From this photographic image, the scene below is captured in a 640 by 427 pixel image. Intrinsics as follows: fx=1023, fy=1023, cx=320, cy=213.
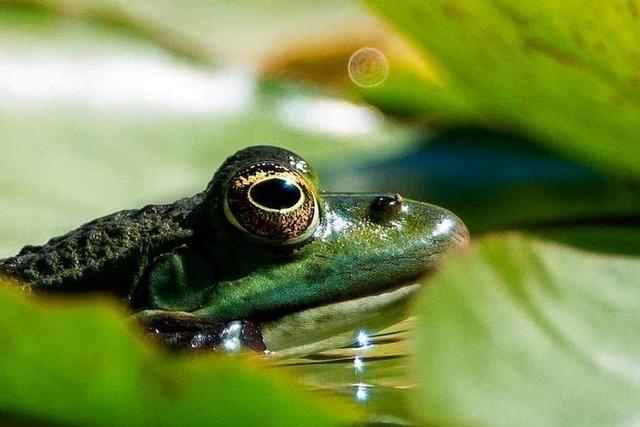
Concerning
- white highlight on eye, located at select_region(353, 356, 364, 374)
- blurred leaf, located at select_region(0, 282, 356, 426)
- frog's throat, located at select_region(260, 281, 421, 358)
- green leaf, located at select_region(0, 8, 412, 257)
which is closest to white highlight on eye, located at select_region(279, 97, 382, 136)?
green leaf, located at select_region(0, 8, 412, 257)

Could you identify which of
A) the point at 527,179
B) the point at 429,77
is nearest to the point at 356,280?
the point at 527,179

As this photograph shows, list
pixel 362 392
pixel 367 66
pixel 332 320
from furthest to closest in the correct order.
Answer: pixel 367 66 → pixel 332 320 → pixel 362 392

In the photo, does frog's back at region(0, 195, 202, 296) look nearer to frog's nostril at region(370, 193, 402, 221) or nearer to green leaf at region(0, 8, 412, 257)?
frog's nostril at region(370, 193, 402, 221)

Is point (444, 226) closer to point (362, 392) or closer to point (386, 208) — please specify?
point (386, 208)

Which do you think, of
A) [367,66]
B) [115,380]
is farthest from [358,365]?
[367,66]

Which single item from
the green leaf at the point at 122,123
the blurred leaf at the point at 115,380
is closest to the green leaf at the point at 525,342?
the blurred leaf at the point at 115,380

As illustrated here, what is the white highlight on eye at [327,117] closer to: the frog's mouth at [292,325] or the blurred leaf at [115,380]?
the frog's mouth at [292,325]
